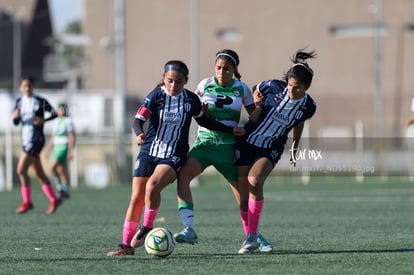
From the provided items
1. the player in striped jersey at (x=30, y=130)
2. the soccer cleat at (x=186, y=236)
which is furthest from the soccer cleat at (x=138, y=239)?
the player in striped jersey at (x=30, y=130)

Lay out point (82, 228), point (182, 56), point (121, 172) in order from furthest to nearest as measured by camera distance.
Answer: point (182, 56), point (121, 172), point (82, 228)

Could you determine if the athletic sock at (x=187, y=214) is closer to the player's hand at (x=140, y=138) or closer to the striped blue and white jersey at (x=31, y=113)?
the player's hand at (x=140, y=138)

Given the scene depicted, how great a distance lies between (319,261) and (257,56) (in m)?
42.5

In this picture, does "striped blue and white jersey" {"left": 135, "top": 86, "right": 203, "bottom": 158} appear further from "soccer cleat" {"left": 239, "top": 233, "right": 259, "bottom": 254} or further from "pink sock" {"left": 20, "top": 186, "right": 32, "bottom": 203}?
"pink sock" {"left": 20, "top": 186, "right": 32, "bottom": 203}

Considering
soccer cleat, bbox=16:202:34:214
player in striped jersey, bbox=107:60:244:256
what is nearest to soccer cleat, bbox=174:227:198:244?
player in striped jersey, bbox=107:60:244:256

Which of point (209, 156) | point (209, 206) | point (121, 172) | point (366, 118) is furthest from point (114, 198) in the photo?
point (366, 118)

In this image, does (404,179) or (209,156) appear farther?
(404,179)

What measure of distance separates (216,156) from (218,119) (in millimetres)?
393

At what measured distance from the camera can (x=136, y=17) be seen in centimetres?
5300

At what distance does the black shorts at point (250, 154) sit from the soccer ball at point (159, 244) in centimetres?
131

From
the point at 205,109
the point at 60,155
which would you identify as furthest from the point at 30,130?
the point at 205,109

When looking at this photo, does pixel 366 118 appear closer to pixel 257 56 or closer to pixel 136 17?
pixel 257 56

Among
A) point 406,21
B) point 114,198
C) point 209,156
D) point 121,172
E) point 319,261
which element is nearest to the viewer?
point 319,261

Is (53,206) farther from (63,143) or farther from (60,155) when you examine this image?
(63,143)
